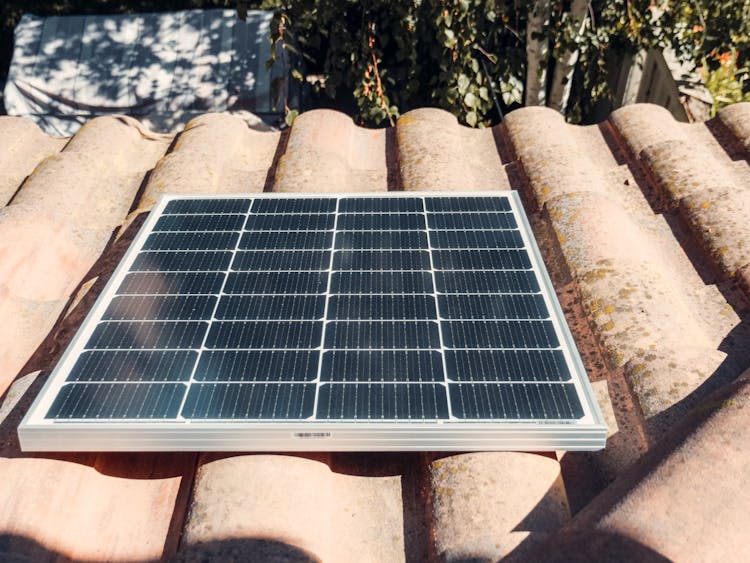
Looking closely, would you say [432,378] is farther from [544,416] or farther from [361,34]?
[361,34]

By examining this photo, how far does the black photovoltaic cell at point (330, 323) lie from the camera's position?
343 centimetres

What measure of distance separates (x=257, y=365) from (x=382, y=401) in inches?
32.0

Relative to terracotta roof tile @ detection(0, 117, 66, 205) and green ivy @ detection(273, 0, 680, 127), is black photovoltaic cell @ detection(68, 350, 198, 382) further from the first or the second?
green ivy @ detection(273, 0, 680, 127)

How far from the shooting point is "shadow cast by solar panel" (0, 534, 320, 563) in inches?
117

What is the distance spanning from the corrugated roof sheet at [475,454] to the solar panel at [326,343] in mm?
316

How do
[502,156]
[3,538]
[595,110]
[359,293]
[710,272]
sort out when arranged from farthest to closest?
[595,110] < [502,156] < [710,272] < [359,293] < [3,538]

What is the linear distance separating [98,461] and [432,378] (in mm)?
2048

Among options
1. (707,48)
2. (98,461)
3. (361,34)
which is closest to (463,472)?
(98,461)

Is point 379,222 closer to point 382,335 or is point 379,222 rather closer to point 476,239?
point 476,239

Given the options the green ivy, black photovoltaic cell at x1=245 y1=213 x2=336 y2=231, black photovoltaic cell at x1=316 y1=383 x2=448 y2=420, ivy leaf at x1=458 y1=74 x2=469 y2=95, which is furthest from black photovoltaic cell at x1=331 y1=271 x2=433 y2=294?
ivy leaf at x1=458 y1=74 x2=469 y2=95

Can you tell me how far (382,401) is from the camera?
11.2ft

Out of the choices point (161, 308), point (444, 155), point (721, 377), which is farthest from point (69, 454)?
point (444, 155)

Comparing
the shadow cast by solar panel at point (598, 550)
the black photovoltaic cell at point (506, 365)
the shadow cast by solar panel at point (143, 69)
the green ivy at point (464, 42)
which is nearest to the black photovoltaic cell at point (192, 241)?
the black photovoltaic cell at point (506, 365)

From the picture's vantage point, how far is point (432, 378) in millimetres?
3539
